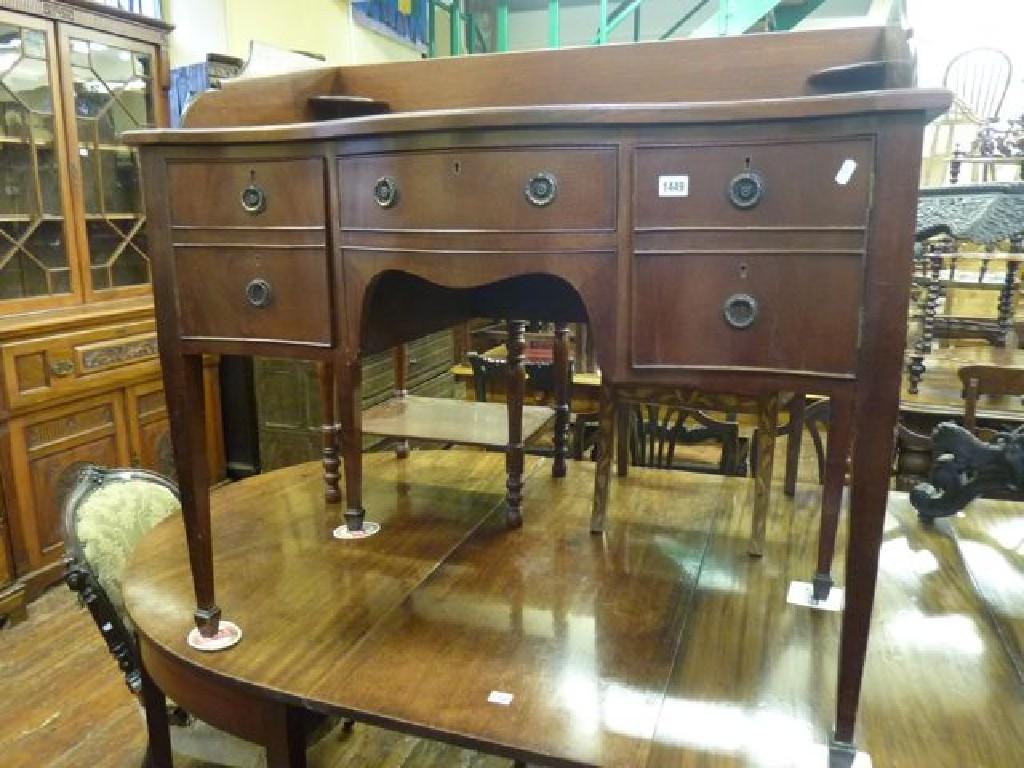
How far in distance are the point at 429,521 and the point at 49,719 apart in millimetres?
1058

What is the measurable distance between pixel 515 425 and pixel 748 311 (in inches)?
32.8

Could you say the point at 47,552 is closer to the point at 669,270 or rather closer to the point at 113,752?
the point at 113,752

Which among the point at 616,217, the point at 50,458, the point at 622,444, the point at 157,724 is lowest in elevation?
the point at 157,724

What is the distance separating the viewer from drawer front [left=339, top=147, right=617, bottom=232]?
967 mm

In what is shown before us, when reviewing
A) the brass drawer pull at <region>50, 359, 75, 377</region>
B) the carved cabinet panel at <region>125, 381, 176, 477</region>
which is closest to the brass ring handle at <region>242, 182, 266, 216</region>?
the brass drawer pull at <region>50, 359, 75, 377</region>

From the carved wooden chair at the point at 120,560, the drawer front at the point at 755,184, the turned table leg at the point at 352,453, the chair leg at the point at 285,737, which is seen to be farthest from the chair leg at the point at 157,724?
the drawer front at the point at 755,184

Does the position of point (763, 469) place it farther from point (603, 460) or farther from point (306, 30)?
point (306, 30)

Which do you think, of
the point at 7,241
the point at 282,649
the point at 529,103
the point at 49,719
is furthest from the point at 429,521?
the point at 7,241

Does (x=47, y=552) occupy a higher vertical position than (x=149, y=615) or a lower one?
lower

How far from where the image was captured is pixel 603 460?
1.63m

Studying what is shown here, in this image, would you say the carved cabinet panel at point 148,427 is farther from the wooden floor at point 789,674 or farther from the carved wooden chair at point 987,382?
the carved wooden chair at point 987,382

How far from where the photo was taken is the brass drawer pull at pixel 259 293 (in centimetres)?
115

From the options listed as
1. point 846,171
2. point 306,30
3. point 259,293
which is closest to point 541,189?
point 846,171

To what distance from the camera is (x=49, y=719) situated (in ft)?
6.10
